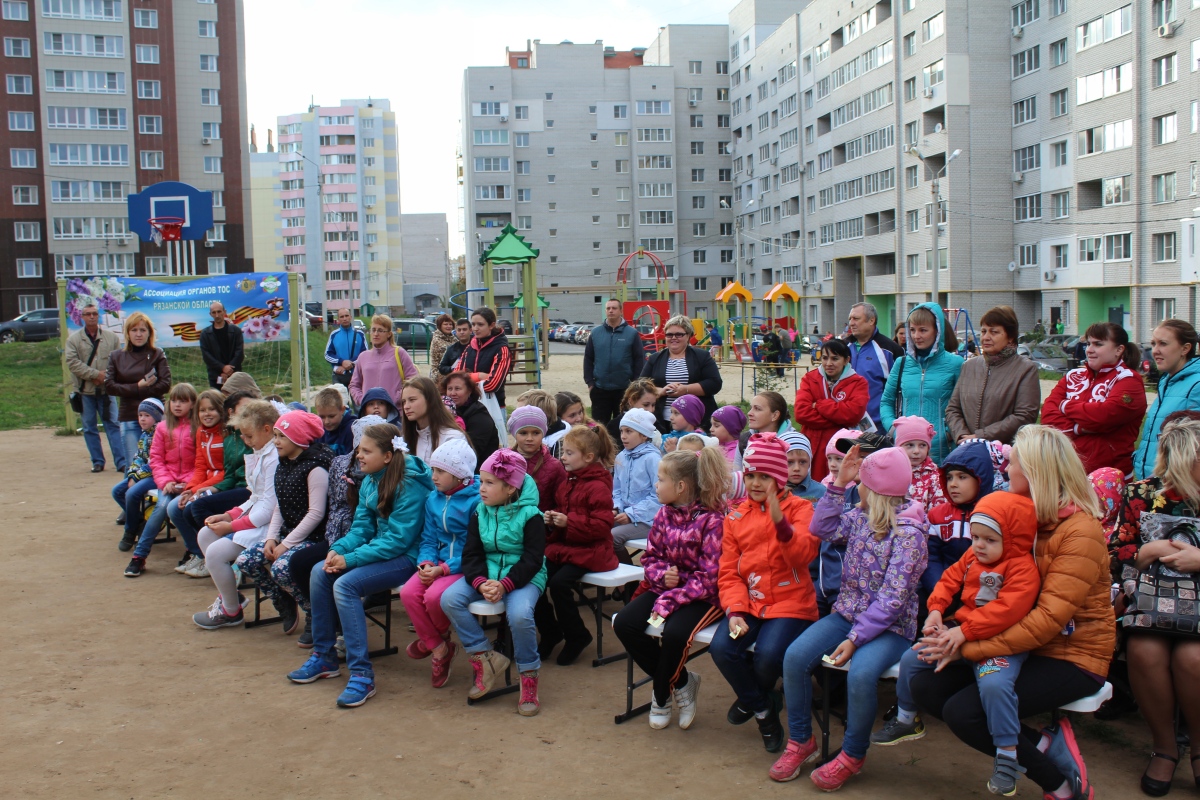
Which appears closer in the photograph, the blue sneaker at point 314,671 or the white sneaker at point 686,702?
the white sneaker at point 686,702

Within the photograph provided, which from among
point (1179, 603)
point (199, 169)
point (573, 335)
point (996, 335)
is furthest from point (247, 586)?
point (199, 169)

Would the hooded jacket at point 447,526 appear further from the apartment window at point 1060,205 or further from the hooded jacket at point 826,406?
the apartment window at point 1060,205

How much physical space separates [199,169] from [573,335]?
29073mm

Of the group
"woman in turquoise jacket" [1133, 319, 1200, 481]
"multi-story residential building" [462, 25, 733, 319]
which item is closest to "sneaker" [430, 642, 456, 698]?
"woman in turquoise jacket" [1133, 319, 1200, 481]

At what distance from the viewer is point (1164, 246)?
137 ft

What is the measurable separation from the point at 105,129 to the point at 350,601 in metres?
70.9

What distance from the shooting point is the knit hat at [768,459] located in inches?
180

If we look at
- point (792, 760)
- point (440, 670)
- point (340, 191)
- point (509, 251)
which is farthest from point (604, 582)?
point (340, 191)

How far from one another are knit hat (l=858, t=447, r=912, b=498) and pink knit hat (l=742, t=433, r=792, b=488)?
421mm

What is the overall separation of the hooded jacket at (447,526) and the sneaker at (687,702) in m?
1.43

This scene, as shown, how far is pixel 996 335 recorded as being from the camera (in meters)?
6.01

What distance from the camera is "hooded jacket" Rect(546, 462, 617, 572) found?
5625 millimetres

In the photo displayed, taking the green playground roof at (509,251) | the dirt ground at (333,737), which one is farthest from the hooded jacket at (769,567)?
the green playground roof at (509,251)

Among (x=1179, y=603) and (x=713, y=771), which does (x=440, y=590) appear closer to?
(x=713, y=771)
